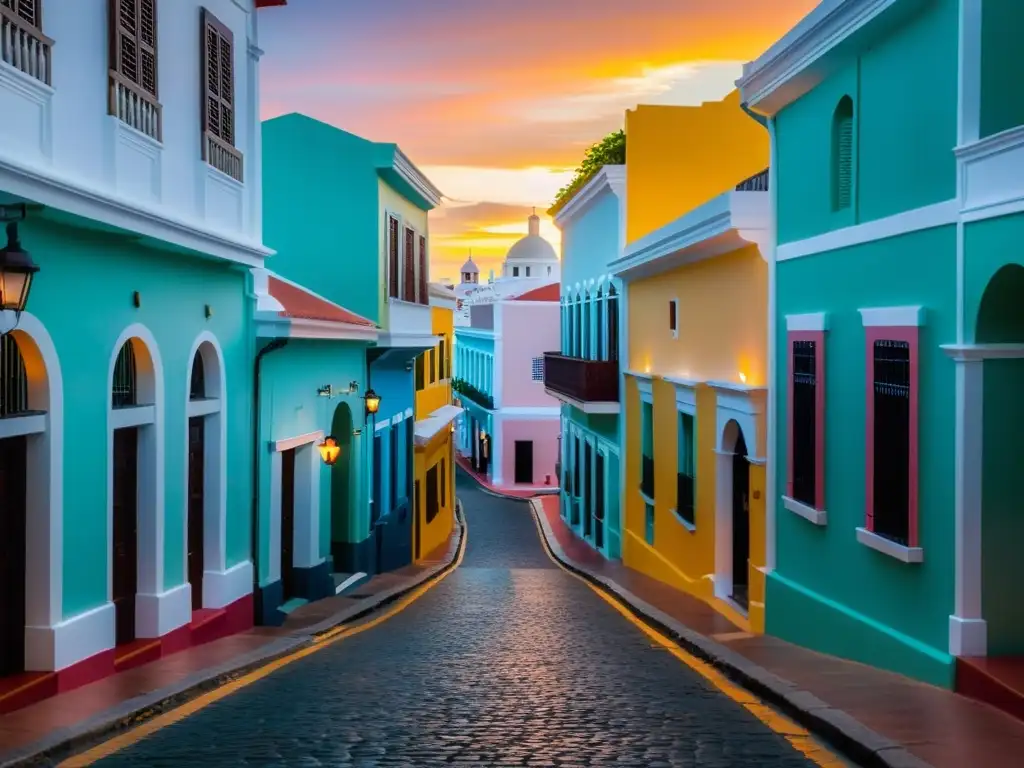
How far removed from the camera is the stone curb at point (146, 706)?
6812 mm

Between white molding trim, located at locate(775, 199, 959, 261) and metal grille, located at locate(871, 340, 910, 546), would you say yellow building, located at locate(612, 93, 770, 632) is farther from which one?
metal grille, located at locate(871, 340, 910, 546)

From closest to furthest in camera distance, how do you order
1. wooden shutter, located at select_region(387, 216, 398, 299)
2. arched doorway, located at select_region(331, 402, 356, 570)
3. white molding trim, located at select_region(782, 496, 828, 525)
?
white molding trim, located at select_region(782, 496, 828, 525) → arched doorway, located at select_region(331, 402, 356, 570) → wooden shutter, located at select_region(387, 216, 398, 299)

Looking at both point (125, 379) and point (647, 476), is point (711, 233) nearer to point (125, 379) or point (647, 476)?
point (125, 379)

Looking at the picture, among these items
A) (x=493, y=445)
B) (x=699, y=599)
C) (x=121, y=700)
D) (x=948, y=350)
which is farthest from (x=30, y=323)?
(x=493, y=445)

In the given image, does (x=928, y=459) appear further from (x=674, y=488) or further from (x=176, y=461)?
(x=674, y=488)

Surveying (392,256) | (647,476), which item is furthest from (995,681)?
(392,256)

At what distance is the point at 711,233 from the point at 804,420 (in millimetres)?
3316

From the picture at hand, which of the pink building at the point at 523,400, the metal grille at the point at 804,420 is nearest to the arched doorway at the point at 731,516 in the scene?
the metal grille at the point at 804,420

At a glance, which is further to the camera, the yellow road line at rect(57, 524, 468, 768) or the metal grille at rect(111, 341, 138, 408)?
the metal grille at rect(111, 341, 138, 408)

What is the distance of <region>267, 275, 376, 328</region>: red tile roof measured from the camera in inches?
626

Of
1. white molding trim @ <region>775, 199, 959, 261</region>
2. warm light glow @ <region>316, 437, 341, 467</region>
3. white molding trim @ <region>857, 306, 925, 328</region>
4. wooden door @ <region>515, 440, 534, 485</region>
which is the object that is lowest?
wooden door @ <region>515, 440, 534, 485</region>

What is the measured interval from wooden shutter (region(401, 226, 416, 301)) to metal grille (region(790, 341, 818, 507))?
12.2m

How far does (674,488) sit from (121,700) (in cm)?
1204

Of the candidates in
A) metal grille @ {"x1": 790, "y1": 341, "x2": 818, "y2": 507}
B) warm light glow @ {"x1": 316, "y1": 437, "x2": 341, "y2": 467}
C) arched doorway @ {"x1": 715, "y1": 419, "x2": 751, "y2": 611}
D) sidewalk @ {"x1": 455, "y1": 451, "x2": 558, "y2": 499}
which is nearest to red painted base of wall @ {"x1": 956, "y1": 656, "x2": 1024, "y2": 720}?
metal grille @ {"x1": 790, "y1": 341, "x2": 818, "y2": 507}
